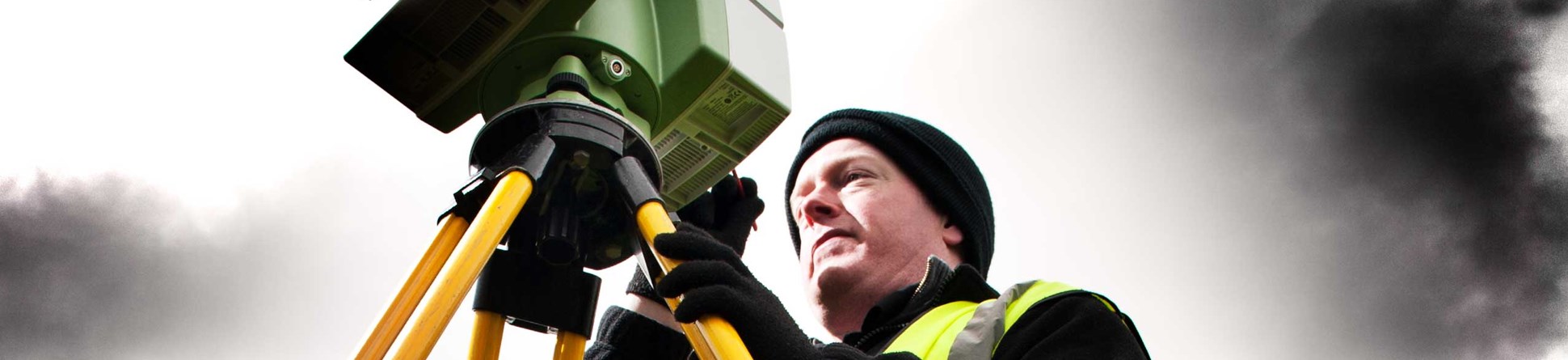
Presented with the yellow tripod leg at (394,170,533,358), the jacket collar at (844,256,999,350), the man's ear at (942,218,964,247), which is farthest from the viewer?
the man's ear at (942,218,964,247)

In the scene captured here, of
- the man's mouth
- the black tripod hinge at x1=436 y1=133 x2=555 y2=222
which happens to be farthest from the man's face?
the black tripod hinge at x1=436 y1=133 x2=555 y2=222

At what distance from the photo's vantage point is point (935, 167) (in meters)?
3.72

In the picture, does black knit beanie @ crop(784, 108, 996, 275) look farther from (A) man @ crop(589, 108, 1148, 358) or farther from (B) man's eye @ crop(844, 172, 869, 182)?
(B) man's eye @ crop(844, 172, 869, 182)

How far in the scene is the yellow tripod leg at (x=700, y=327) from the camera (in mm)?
1836

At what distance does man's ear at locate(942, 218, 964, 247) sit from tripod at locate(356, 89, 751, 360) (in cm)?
152

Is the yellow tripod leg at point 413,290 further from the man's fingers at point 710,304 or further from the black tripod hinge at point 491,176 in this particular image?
the man's fingers at point 710,304

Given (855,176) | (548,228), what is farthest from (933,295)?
(548,228)

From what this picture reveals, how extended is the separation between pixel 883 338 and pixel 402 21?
1.35 m

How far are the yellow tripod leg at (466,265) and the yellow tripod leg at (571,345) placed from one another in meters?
0.40

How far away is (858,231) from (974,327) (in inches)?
38.0

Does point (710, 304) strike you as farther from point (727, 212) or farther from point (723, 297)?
point (727, 212)

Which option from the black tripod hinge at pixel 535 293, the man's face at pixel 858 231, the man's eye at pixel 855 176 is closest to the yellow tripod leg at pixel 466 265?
the black tripod hinge at pixel 535 293

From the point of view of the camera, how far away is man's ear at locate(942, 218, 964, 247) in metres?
3.64

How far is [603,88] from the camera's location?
7.57ft
